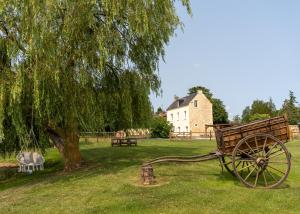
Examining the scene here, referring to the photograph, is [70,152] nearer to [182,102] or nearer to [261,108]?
[182,102]

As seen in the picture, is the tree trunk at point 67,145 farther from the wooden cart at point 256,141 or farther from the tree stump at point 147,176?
the wooden cart at point 256,141

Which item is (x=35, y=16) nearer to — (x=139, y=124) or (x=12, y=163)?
(x=139, y=124)

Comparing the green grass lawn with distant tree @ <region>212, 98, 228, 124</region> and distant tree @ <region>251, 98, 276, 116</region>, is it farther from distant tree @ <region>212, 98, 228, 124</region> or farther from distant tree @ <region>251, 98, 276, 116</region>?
distant tree @ <region>251, 98, 276, 116</region>

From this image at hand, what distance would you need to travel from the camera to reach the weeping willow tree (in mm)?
12773

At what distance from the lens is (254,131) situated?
11055mm

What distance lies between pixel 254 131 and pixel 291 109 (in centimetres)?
6908

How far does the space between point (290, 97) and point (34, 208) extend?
3129 inches

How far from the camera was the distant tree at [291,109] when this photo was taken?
233 ft

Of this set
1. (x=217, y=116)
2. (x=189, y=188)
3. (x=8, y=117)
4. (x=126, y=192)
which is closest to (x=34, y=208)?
(x=126, y=192)

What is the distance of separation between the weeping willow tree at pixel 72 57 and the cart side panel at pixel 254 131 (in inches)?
191

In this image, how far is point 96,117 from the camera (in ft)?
49.3

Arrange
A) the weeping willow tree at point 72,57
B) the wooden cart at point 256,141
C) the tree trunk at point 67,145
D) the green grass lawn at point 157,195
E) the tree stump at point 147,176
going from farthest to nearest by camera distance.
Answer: the tree trunk at point 67,145 → the weeping willow tree at point 72,57 → the tree stump at point 147,176 → the wooden cart at point 256,141 → the green grass lawn at point 157,195

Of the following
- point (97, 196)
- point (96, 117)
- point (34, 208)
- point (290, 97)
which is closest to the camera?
point (34, 208)

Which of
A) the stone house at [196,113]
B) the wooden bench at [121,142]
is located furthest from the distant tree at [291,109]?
the wooden bench at [121,142]
